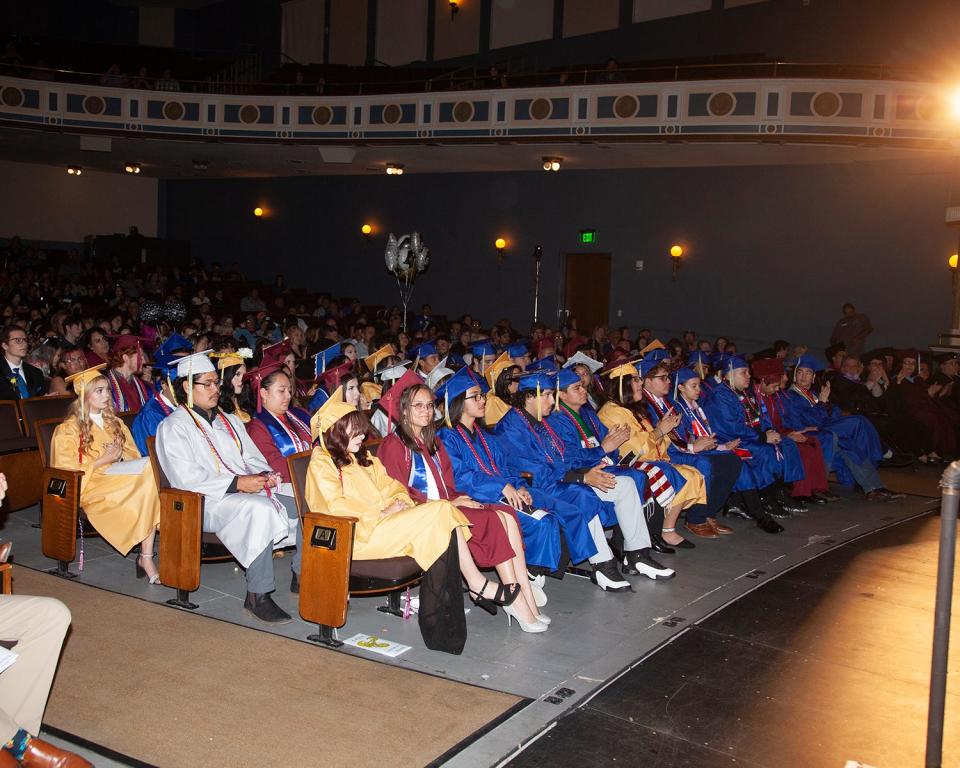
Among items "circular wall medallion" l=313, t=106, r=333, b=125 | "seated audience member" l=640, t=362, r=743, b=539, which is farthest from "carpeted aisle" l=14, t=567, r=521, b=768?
"circular wall medallion" l=313, t=106, r=333, b=125

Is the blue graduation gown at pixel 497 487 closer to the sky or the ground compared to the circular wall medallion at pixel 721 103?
closer to the ground

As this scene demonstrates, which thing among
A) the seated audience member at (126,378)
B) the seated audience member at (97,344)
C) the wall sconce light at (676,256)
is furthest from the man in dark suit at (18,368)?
the wall sconce light at (676,256)

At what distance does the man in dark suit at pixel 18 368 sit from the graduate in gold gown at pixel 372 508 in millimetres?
4024

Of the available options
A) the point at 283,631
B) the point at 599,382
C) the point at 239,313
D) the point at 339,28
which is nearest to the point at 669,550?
the point at 599,382

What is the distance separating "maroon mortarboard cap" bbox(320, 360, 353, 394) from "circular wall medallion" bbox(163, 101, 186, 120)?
42.6 ft

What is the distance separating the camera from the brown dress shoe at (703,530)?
668 centimetres

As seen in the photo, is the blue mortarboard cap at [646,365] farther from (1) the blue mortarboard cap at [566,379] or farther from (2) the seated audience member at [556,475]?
(2) the seated audience member at [556,475]

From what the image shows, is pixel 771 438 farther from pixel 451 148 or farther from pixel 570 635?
pixel 451 148

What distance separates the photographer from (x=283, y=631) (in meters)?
4.38

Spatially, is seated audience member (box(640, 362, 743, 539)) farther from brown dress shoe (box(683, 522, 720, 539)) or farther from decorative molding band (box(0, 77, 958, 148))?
decorative molding band (box(0, 77, 958, 148))

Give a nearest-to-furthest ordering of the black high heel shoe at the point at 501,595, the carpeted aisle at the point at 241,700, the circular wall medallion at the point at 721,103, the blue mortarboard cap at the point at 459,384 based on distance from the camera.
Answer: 1. the carpeted aisle at the point at 241,700
2. the black high heel shoe at the point at 501,595
3. the blue mortarboard cap at the point at 459,384
4. the circular wall medallion at the point at 721,103

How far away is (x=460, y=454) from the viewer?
5.02 m

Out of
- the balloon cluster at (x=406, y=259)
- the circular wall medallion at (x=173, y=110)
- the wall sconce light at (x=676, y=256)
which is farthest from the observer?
the balloon cluster at (x=406, y=259)

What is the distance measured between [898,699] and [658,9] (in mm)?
16529
